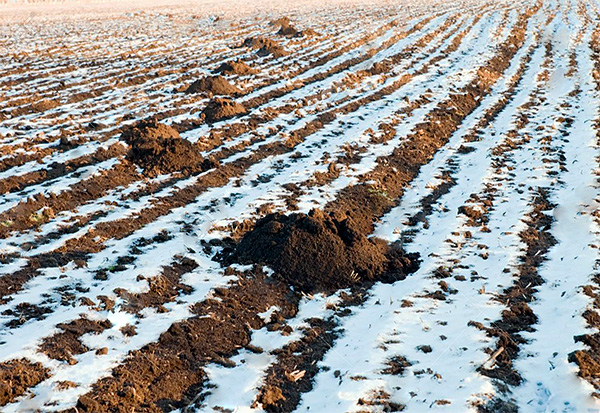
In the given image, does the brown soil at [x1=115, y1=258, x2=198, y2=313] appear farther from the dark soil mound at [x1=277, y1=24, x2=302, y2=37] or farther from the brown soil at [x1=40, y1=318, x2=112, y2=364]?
the dark soil mound at [x1=277, y1=24, x2=302, y2=37]

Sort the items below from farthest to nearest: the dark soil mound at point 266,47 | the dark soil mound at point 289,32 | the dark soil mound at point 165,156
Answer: the dark soil mound at point 289,32 → the dark soil mound at point 266,47 → the dark soil mound at point 165,156

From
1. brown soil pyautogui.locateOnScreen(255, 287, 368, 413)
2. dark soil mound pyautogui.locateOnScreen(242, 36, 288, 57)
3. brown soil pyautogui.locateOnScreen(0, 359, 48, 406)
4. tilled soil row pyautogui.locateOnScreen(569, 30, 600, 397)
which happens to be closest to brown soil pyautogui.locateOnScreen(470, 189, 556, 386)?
tilled soil row pyautogui.locateOnScreen(569, 30, 600, 397)

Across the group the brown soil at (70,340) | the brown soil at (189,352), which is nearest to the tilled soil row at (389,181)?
the brown soil at (189,352)

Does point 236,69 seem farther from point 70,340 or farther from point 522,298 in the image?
point 70,340

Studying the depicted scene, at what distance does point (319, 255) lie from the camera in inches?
231

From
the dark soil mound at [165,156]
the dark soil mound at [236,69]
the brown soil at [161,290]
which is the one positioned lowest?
the brown soil at [161,290]

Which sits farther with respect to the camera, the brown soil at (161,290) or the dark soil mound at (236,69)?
the dark soil mound at (236,69)

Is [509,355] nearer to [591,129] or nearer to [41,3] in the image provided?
[591,129]

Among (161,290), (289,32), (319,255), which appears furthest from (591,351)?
(289,32)

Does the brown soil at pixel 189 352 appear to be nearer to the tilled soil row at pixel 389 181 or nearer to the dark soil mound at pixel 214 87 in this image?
the tilled soil row at pixel 389 181

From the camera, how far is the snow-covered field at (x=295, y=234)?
4.24 meters

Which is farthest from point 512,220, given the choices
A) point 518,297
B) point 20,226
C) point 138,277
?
point 20,226

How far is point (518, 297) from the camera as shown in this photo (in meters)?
5.36

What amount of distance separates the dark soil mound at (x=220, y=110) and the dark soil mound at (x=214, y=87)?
1.64 meters
